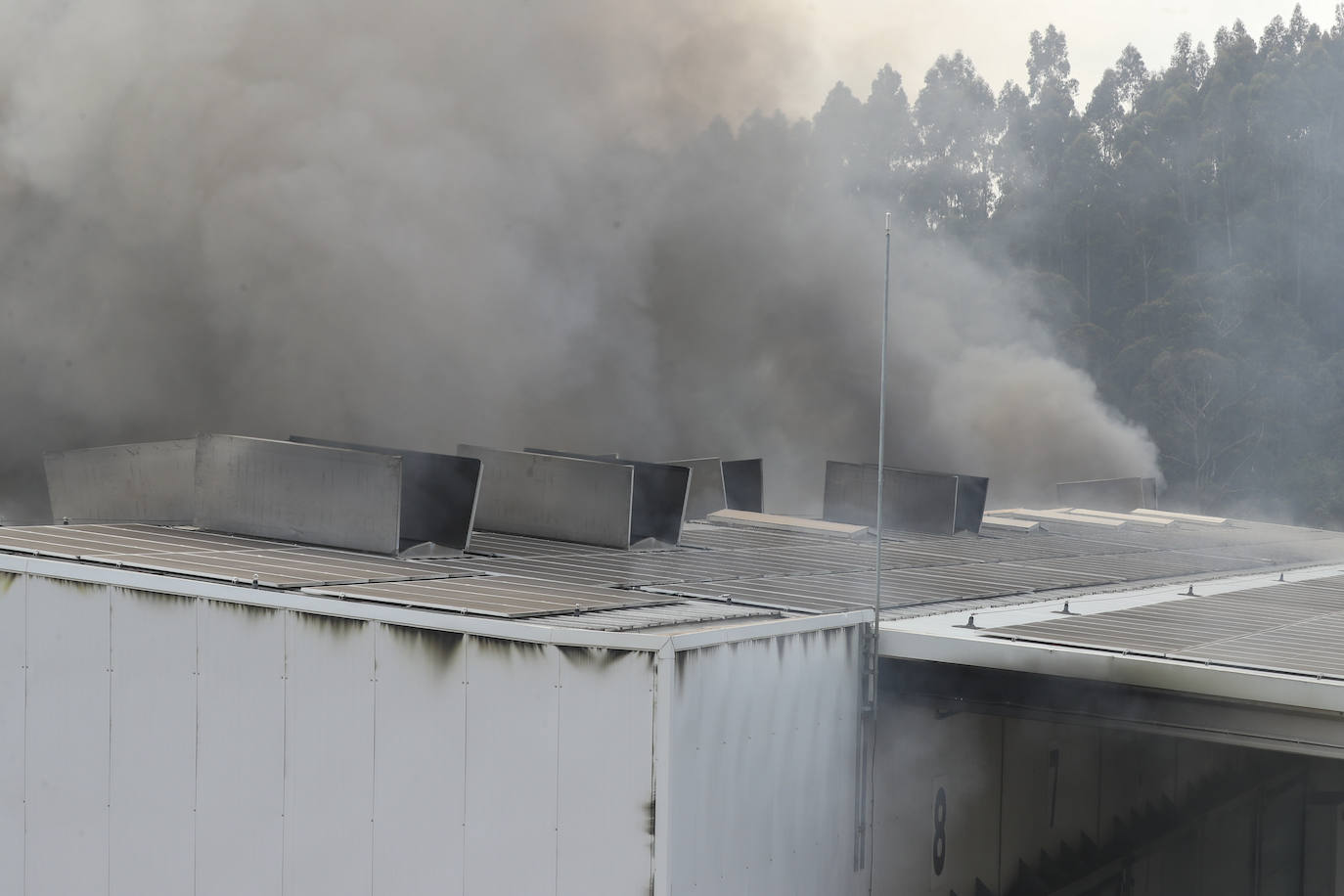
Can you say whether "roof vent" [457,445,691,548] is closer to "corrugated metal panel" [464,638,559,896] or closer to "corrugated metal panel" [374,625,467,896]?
"corrugated metal panel" [374,625,467,896]

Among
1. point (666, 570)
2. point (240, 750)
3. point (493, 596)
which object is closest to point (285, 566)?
point (240, 750)

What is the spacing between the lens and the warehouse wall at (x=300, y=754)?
5703mm

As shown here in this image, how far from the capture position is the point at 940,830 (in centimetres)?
790

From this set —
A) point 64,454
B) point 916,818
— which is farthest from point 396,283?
point 916,818

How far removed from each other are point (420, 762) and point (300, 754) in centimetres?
74

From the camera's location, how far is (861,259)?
38312 millimetres

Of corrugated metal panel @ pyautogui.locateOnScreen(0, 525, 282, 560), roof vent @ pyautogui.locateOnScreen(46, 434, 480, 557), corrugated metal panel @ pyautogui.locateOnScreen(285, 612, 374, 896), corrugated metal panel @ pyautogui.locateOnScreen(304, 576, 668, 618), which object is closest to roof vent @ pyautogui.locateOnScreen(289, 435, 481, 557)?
roof vent @ pyautogui.locateOnScreen(46, 434, 480, 557)

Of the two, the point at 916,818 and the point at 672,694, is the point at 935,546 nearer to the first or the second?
the point at 916,818

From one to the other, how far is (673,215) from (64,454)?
2419 centimetres

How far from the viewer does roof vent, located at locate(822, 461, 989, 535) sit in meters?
14.5

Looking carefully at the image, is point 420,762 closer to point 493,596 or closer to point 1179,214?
point 493,596

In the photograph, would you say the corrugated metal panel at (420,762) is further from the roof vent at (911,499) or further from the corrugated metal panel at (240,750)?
the roof vent at (911,499)

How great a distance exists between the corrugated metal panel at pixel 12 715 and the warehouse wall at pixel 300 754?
0.04 feet

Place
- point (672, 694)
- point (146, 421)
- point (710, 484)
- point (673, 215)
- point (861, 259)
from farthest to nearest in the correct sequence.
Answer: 1. point (861, 259)
2. point (673, 215)
3. point (146, 421)
4. point (710, 484)
5. point (672, 694)
